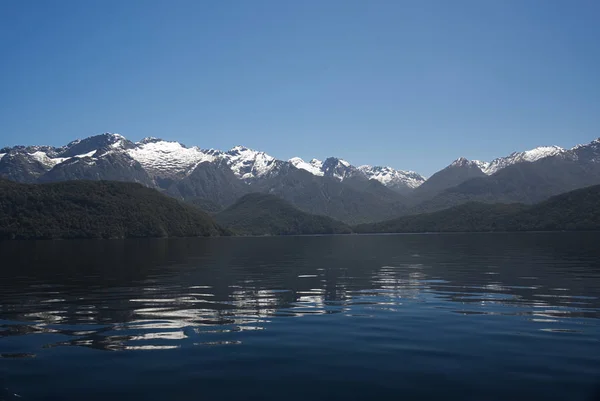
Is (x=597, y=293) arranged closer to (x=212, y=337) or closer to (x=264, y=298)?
(x=264, y=298)

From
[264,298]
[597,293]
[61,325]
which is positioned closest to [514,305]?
[597,293]

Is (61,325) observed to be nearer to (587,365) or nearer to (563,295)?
(587,365)

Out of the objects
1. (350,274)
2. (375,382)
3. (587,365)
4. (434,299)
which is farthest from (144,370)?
(350,274)

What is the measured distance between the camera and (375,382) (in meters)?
17.5

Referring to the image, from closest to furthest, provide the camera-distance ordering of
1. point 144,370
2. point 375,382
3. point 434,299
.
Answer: point 375,382
point 144,370
point 434,299

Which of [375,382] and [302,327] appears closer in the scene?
[375,382]

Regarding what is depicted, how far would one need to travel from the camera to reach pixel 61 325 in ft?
93.2

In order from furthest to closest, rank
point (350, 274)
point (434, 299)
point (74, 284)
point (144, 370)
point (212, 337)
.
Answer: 1. point (350, 274)
2. point (74, 284)
3. point (434, 299)
4. point (212, 337)
5. point (144, 370)

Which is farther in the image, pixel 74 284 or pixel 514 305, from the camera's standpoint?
pixel 74 284

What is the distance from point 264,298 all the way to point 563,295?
27.2 meters

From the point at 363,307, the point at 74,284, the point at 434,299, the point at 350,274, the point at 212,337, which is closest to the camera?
the point at 212,337

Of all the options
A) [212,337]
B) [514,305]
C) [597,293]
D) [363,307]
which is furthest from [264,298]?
[597,293]

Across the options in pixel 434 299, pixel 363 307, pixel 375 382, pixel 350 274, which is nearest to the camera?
pixel 375 382

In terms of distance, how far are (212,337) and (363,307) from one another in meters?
14.3
